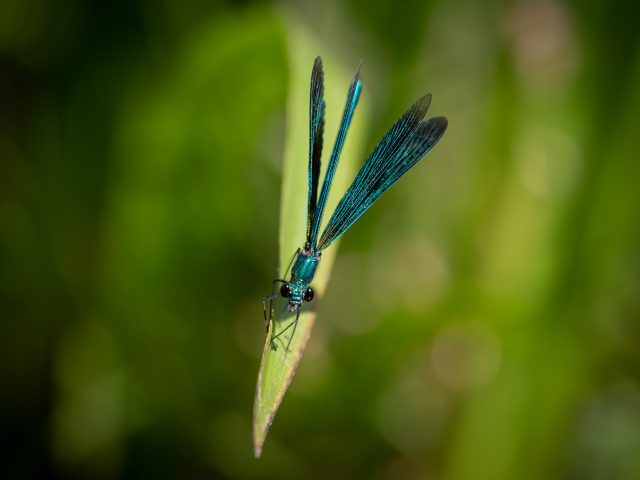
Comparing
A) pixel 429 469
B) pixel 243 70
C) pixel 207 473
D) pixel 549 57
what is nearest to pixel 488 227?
pixel 549 57

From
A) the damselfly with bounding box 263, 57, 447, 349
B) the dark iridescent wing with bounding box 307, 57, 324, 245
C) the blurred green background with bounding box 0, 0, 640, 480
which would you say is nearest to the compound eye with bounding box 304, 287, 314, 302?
the damselfly with bounding box 263, 57, 447, 349

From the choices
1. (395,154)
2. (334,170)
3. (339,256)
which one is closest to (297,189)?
(334,170)

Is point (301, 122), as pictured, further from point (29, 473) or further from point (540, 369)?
point (29, 473)

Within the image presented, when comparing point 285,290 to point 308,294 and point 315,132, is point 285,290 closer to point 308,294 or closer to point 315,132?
point 308,294

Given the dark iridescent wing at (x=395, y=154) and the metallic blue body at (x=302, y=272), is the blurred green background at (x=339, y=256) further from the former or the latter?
the metallic blue body at (x=302, y=272)

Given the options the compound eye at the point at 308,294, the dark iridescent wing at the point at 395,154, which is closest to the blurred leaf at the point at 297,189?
the compound eye at the point at 308,294

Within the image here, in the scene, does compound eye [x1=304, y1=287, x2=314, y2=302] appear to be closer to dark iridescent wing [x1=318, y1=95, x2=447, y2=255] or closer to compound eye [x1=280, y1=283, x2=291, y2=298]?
compound eye [x1=280, y1=283, x2=291, y2=298]
